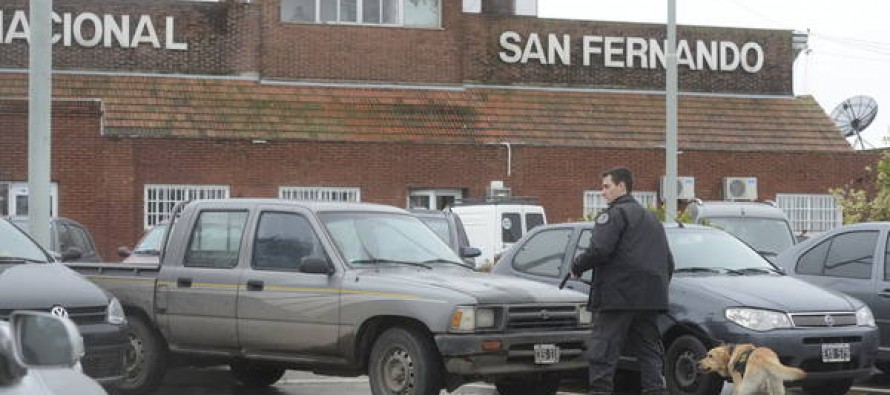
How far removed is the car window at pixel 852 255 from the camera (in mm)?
13180

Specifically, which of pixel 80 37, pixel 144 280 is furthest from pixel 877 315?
pixel 80 37

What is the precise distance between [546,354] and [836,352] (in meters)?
2.44

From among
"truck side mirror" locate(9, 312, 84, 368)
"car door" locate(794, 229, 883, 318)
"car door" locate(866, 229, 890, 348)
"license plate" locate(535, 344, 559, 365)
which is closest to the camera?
"truck side mirror" locate(9, 312, 84, 368)

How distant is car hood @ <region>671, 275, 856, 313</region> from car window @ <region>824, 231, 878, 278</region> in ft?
3.67

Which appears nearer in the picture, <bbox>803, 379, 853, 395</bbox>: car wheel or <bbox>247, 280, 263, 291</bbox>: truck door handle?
<bbox>247, 280, 263, 291</bbox>: truck door handle

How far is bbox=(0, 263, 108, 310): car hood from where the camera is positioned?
996 cm

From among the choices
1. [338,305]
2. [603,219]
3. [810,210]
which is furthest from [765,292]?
[810,210]

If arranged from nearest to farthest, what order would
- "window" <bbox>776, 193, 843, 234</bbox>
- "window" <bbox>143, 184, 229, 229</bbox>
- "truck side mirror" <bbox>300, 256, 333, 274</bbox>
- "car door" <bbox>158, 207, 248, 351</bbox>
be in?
"truck side mirror" <bbox>300, 256, 333, 274</bbox> < "car door" <bbox>158, 207, 248, 351</bbox> < "window" <bbox>143, 184, 229, 229</bbox> < "window" <bbox>776, 193, 843, 234</bbox>

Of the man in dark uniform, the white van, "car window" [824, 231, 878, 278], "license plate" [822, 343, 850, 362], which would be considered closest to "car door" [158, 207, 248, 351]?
the man in dark uniform

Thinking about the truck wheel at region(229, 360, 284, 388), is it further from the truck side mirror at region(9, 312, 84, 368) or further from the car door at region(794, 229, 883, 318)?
the truck side mirror at region(9, 312, 84, 368)

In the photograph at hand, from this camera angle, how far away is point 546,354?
422 inches

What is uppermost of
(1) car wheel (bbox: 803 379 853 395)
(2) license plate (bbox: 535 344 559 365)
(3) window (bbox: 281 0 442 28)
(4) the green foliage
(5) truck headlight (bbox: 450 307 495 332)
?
(3) window (bbox: 281 0 442 28)

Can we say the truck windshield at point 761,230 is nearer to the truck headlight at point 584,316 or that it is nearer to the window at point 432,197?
the truck headlight at point 584,316

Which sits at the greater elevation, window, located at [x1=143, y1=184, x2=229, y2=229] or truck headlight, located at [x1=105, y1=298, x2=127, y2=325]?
window, located at [x1=143, y1=184, x2=229, y2=229]
